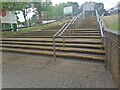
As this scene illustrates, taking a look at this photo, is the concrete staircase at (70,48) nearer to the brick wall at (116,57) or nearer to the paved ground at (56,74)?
the paved ground at (56,74)

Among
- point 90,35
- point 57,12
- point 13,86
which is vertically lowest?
point 13,86

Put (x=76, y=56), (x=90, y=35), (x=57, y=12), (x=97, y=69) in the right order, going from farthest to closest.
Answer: (x=57, y=12), (x=90, y=35), (x=76, y=56), (x=97, y=69)

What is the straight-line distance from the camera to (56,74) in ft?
15.6

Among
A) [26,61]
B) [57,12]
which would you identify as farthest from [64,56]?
[57,12]

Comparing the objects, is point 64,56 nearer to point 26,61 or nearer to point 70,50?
point 70,50

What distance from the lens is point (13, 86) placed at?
4074mm

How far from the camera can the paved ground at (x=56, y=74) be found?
4043mm

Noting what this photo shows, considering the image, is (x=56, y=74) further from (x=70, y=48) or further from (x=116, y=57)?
(x=70, y=48)

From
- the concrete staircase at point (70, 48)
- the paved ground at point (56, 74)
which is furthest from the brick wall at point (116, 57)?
the concrete staircase at point (70, 48)

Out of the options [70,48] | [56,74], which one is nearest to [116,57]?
[56,74]

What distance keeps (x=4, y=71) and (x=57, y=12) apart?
4216cm

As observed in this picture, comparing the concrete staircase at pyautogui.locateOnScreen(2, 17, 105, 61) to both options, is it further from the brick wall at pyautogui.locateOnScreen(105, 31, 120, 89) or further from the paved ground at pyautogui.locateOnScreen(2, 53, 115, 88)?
the brick wall at pyautogui.locateOnScreen(105, 31, 120, 89)

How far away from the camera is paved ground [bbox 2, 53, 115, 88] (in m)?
4.04

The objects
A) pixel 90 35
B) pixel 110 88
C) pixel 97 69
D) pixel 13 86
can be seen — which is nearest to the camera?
pixel 110 88
